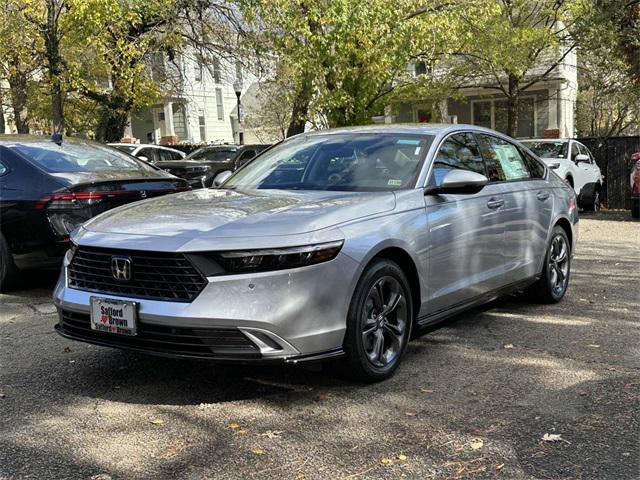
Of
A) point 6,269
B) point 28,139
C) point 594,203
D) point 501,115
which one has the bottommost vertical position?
point 594,203

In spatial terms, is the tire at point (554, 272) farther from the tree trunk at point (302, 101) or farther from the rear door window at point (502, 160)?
the tree trunk at point (302, 101)

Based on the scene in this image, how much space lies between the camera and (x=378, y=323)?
13.6ft

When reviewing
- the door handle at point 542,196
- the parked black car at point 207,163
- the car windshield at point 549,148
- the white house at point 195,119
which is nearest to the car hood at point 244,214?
the door handle at point 542,196

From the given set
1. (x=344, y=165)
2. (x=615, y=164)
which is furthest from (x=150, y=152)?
(x=344, y=165)

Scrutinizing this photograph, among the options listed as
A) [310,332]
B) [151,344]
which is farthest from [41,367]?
[310,332]

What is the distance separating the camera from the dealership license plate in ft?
12.0

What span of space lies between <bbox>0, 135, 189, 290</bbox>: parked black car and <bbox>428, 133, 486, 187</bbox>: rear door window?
310 cm

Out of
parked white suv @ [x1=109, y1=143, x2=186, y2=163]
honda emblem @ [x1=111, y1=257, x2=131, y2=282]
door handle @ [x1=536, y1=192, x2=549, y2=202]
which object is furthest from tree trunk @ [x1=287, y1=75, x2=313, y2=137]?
honda emblem @ [x1=111, y1=257, x2=131, y2=282]

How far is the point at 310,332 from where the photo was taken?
367 centimetres

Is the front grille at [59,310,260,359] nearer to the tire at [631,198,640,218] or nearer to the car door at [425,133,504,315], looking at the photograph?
the car door at [425,133,504,315]

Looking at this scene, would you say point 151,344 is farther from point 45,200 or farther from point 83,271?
point 45,200

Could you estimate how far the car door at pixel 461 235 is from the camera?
182 inches

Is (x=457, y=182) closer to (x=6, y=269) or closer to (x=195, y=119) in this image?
(x=6, y=269)

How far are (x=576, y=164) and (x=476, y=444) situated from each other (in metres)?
11.9
